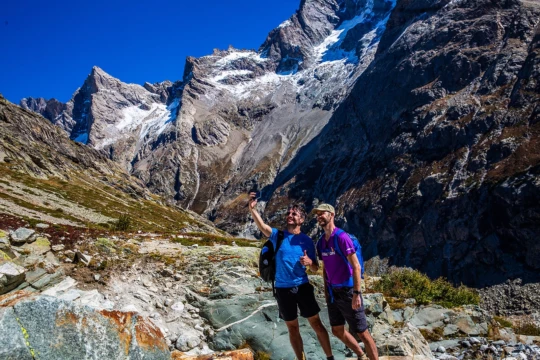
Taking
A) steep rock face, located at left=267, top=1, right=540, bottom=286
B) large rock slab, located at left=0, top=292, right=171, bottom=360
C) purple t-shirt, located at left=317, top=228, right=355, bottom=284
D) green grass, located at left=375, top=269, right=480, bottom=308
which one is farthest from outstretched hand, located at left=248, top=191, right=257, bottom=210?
steep rock face, located at left=267, top=1, right=540, bottom=286

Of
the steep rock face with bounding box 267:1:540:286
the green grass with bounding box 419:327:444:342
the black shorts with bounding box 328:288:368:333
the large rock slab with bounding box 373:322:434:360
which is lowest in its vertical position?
the green grass with bounding box 419:327:444:342

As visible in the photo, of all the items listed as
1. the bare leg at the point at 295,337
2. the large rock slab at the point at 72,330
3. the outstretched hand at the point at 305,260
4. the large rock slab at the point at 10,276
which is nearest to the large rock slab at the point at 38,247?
the large rock slab at the point at 10,276

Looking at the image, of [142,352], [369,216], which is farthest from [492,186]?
[142,352]

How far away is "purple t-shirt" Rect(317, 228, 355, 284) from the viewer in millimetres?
8000

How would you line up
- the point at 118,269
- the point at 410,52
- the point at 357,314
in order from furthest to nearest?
the point at 410,52, the point at 118,269, the point at 357,314

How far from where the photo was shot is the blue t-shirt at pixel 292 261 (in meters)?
8.30

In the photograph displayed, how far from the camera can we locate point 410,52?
168 m

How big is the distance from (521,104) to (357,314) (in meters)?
123

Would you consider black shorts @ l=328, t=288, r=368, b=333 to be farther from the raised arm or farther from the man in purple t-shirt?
the raised arm

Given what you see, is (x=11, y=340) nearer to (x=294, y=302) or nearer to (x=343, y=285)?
(x=294, y=302)

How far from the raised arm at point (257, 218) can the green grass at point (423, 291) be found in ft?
31.2

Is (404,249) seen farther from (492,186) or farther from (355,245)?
(355,245)

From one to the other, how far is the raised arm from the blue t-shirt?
23.7 inches

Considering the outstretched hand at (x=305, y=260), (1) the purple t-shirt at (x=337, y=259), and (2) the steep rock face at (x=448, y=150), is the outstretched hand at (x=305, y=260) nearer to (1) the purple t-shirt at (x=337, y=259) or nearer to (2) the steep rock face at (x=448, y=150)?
(1) the purple t-shirt at (x=337, y=259)
